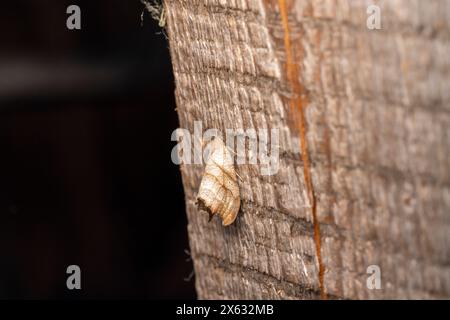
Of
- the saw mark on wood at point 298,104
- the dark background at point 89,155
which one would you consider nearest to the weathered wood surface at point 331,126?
the saw mark on wood at point 298,104

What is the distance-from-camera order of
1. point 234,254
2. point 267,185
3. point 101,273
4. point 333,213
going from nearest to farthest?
point 333,213 < point 267,185 < point 234,254 < point 101,273

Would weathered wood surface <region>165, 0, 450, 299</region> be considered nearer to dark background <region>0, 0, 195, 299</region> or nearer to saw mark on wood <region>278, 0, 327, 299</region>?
saw mark on wood <region>278, 0, 327, 299</region>

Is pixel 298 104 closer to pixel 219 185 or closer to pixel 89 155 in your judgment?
pixel 219 185

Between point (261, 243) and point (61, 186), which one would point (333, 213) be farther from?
point (61, 186)

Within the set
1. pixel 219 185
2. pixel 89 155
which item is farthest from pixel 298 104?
pixel 89 155

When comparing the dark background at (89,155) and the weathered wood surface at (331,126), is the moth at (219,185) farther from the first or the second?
the dark background at (89,155)
